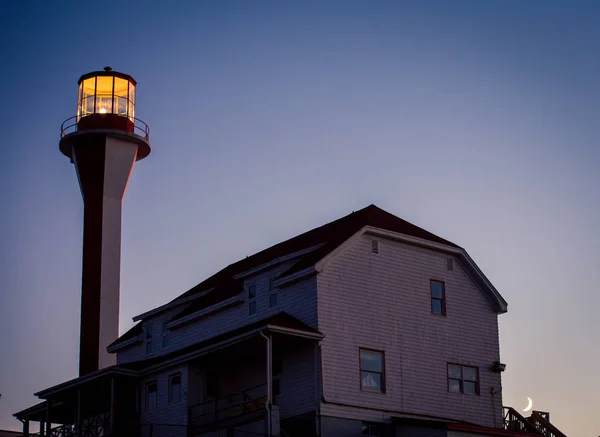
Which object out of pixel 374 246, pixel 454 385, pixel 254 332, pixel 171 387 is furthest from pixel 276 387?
pixel 454 385

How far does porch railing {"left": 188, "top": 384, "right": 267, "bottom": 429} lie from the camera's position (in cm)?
4116

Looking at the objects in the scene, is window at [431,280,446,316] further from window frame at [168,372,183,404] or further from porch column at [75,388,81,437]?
porch column at [75,388,81,437]

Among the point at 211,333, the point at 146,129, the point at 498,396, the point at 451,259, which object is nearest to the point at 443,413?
the point at 498,396

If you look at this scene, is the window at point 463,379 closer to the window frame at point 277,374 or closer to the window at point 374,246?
the window at point 374,246

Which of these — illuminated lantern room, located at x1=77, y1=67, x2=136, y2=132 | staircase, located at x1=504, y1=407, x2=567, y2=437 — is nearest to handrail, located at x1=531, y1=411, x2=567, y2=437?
staircase, located at x1=504, y1=407, x2=567, y2=437

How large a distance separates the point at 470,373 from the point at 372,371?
5.10m

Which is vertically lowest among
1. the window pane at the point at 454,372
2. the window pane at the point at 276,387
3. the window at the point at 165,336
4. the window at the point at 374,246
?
the window pane at the point at 276,387

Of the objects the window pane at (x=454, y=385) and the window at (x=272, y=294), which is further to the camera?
the window pane at (x=454, y=385)

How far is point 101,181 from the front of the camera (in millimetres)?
54344

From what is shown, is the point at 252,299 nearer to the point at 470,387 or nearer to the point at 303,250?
the point at 303,250

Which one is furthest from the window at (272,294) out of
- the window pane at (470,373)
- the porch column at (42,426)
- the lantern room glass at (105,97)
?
the lantern room glass at (105,97)

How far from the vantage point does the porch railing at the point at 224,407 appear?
1620 inches

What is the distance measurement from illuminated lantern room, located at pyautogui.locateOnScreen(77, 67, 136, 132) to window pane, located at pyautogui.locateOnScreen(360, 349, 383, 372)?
2046 cm

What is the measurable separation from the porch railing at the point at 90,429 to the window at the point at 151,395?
183 cm
